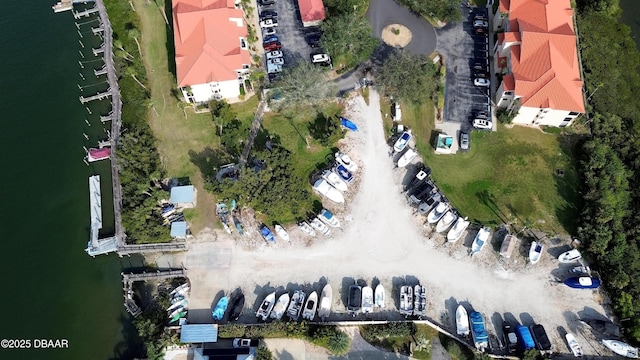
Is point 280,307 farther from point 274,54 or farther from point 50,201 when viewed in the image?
point 274,54

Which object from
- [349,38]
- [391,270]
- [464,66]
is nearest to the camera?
[391,270]

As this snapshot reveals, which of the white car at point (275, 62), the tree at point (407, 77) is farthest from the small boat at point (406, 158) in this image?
the white car at point (275, 62)

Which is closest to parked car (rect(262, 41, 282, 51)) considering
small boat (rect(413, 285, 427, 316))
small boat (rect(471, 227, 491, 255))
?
small boat (rect(471, 227, 491, 255))

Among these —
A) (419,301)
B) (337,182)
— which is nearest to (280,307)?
(419,301)

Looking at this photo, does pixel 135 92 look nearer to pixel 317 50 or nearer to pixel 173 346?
pixel 317 50

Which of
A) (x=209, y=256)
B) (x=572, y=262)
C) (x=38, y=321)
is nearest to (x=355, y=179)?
(x=209, y=256)

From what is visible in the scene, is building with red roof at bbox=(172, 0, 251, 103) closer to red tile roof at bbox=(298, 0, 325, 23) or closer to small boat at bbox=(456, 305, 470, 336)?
red tile roof at bbox=(298, 0, 325, 23)
